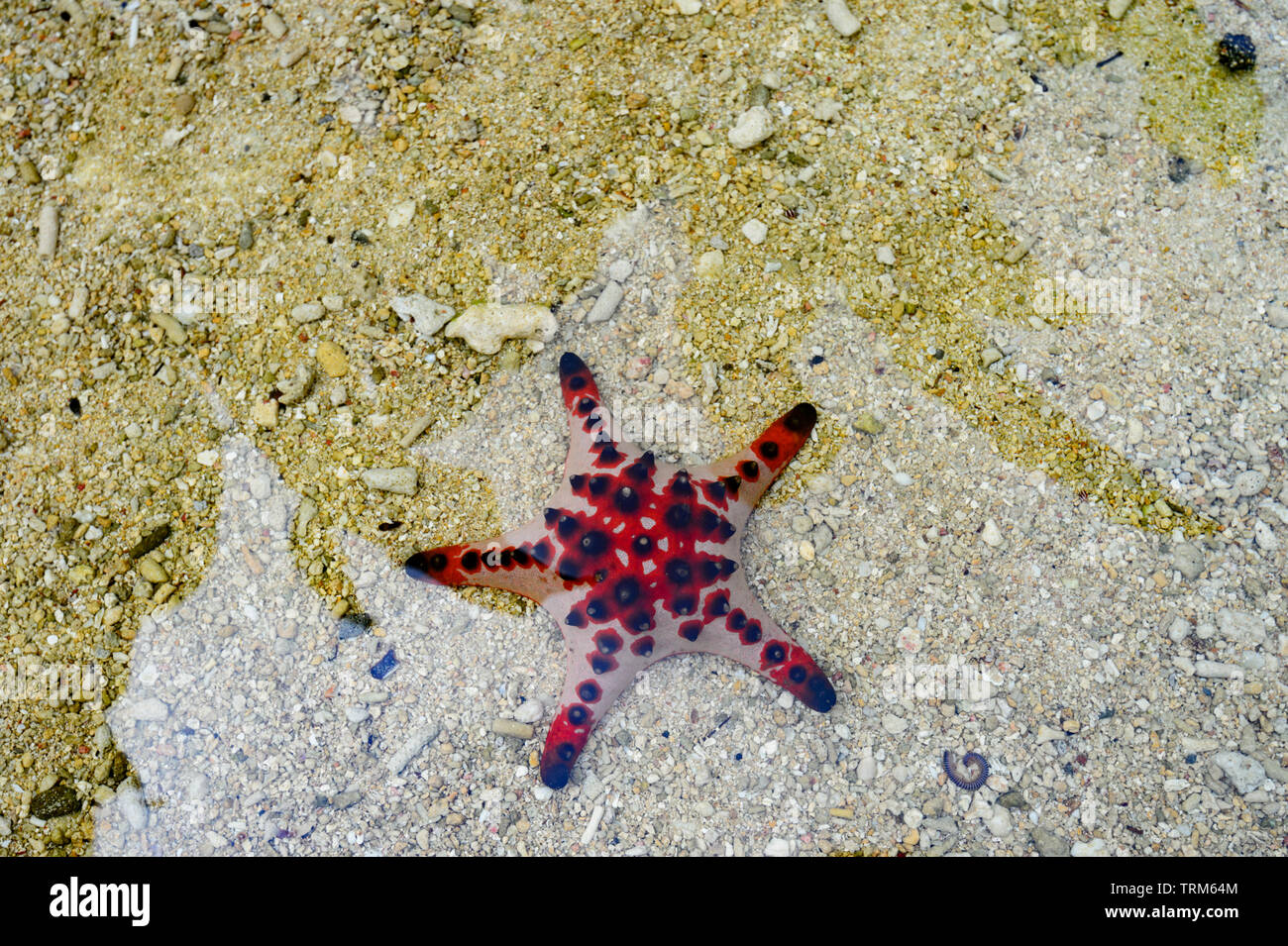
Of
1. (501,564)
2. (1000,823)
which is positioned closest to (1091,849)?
(1000,823)

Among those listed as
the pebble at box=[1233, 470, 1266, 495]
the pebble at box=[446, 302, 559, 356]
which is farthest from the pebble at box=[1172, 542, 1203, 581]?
the pebble at box=[446, 302, 559, 356]

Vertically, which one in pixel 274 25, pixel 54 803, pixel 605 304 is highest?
pixel 274 25

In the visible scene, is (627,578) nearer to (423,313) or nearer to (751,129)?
(423,313)

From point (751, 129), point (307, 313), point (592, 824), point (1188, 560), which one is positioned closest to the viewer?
→ point (592, 824)

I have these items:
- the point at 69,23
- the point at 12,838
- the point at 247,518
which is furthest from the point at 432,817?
the point at 69,23

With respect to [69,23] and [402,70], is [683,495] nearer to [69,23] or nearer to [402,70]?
[402,70]

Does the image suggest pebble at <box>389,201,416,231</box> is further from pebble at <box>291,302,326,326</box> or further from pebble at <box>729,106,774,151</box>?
pebble at <box>729,106,774,151</box>

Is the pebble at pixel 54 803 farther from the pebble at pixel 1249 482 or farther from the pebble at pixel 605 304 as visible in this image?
the pebble at pixel 1249 482
